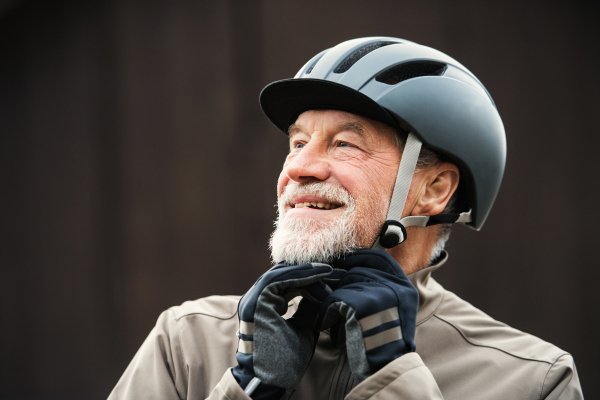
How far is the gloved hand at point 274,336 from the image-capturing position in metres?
1.42

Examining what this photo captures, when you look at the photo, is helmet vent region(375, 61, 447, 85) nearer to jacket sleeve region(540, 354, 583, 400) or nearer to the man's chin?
the man's chin

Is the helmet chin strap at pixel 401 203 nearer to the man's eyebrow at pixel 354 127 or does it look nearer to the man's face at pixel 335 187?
the man's face at pixel 335 187

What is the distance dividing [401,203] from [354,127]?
1.12 ft

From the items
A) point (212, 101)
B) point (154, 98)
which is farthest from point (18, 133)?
point (212, 101)

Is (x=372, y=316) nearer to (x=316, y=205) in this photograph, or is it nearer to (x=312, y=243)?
(x=312, y=243)

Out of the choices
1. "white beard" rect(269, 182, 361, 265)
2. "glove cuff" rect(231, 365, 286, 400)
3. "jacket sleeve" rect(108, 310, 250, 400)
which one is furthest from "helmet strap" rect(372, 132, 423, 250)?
"jacket sleeve" rect(108, 310, 250, 400)

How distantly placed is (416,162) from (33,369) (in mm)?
3828

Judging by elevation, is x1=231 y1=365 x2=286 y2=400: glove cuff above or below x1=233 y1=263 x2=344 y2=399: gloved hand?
below

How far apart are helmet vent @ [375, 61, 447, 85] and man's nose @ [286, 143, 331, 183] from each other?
1.33 ft

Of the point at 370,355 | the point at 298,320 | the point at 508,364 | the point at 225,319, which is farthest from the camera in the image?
the point at 225,319

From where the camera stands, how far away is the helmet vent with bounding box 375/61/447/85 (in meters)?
1.97

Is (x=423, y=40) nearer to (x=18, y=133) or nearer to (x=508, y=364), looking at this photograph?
(x=508, y=364)

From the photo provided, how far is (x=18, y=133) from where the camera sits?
4.18 m

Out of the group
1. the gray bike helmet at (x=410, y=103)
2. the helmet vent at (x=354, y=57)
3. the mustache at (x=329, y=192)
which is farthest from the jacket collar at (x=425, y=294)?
the helmet vent at (x=354, y=57)
